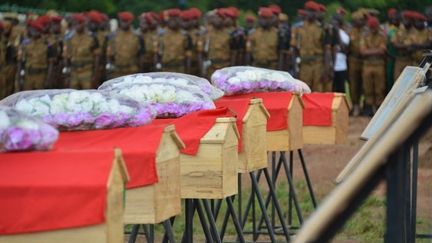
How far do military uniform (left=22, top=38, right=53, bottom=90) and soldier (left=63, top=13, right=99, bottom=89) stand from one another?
0.45 m

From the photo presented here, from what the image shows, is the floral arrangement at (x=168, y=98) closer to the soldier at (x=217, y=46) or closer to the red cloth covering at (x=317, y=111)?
the red cloth covering at (x=317, y=111)

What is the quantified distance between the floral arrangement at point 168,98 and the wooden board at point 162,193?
1287 millimetres

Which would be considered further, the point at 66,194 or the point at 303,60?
the point at 303,60

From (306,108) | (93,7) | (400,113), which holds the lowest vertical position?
(93,7)

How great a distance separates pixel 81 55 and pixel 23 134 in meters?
22.0

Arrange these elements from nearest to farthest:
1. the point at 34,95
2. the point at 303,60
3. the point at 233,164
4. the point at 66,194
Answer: the point at 66,194 → the point at 34,95 → the point at 233,164 → the point at 303,60

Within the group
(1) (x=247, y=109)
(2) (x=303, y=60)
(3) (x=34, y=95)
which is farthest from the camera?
(2) (x=303, y=60)

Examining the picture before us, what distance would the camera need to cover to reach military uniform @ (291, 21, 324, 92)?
83.0 ft

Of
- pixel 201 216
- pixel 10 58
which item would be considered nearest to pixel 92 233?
pixel 201 216

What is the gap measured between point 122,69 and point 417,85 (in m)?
19.8

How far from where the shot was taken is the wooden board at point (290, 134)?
9016mm

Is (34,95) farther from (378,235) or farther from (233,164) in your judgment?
(378,235)

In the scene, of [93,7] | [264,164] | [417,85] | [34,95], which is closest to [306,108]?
[264,164]

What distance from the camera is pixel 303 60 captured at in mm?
25469
